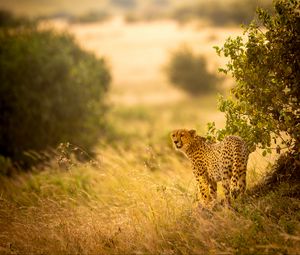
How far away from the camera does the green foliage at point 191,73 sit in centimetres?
3653

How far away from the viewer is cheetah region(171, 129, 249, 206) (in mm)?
6789

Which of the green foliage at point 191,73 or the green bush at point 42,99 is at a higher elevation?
the green foliage at point 191,73

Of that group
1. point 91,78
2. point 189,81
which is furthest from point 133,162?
point 189,81

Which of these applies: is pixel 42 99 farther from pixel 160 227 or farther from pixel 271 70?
pixel 271 70

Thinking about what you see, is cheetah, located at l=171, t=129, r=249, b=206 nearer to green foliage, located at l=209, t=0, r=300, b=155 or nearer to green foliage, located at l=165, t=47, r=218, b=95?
green foliage, located at l=209, t=0, r=300, b=155

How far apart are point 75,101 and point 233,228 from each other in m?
13.1

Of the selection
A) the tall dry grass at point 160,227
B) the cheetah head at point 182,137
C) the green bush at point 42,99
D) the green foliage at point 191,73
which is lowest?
the tall dry grass at point 160,227

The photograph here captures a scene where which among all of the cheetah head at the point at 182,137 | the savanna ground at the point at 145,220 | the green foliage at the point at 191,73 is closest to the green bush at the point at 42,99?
the savanna ground at the point at 145,220

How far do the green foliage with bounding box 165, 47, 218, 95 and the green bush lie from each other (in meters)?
17.4

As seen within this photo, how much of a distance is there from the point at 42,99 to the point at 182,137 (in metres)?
10.5

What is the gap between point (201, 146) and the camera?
7.40 m

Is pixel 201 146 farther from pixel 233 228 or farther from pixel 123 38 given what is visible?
pixel 123 38

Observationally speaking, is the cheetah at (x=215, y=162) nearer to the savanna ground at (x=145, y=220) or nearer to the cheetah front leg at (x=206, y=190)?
the cheetah front leg at (x=206, y=190)

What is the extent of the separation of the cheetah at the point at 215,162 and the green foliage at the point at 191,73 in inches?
1149
